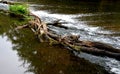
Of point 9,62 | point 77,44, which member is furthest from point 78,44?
point 9,62

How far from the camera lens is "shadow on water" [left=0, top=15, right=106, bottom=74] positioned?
1041 cm

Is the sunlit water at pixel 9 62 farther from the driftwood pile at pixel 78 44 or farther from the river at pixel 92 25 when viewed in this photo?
the driftwood pile at pixel 78 44

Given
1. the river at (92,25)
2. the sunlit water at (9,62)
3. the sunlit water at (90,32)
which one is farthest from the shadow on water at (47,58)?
the sunlit water at (90,32)

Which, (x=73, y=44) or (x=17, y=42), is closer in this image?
(x=73, y=44)

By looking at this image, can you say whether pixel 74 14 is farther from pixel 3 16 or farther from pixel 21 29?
pixel 21 29

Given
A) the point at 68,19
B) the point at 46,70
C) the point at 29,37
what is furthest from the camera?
the point at 68,19

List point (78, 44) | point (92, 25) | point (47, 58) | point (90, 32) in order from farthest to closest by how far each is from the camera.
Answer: point (92, 25) < point (90, 32) < point (78, 44) < point (47, 58)

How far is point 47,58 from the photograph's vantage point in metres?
11.7

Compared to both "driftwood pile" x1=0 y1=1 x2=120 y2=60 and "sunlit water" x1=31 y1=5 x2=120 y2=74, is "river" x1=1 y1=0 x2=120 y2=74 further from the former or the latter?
"driftwood pile" x1=0 y1=1 x2=120 y2=60

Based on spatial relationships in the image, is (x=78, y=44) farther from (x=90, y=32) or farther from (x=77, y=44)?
(x=90, y=32)

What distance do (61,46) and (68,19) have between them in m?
7.73

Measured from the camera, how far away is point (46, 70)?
1031 cm

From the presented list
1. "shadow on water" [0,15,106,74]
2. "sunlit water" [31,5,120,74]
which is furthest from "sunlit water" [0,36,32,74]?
"sunlit water" [31,5,120,74]

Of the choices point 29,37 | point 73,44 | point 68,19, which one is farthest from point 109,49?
point 68,19
